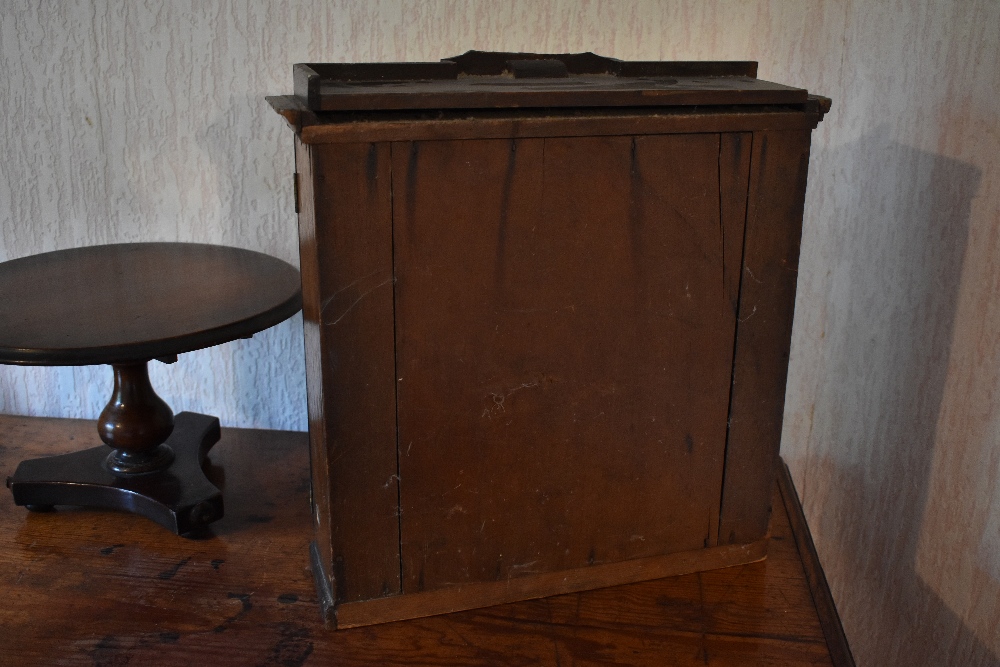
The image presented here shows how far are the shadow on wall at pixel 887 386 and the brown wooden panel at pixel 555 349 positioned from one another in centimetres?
32

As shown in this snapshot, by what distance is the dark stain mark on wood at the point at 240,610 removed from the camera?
3.08 ft

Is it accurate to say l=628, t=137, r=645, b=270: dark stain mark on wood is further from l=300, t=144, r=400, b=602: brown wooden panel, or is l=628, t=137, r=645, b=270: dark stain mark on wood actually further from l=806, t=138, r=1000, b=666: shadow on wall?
l=806, t=138, r=1000, b=666: shadow on wall

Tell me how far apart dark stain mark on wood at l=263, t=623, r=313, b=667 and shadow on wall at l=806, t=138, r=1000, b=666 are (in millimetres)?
690

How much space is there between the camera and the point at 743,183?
0.91m

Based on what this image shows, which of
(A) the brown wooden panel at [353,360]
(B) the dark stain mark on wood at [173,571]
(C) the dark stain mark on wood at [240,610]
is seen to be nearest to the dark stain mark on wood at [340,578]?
(A) the brown wooden panel at [353,360]

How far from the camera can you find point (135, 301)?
3.61 feet

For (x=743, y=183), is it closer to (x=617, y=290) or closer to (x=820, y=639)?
(x=617, y=290)

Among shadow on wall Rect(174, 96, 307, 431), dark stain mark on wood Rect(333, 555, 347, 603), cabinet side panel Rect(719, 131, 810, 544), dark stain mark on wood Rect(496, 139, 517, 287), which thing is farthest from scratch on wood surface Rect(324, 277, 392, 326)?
shadow on wall Rect(174, 96, 307, 431)

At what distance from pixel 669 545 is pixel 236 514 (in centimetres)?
51

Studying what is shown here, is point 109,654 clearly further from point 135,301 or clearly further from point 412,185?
point 412,185

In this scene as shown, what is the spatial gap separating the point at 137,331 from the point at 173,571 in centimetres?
26

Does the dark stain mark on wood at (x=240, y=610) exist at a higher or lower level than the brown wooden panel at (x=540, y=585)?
lower

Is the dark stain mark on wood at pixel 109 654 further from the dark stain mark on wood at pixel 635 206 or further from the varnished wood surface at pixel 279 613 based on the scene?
the dark stain mark on wood at pixel 635 206

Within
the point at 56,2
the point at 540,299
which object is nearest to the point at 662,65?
the point at 540,299
